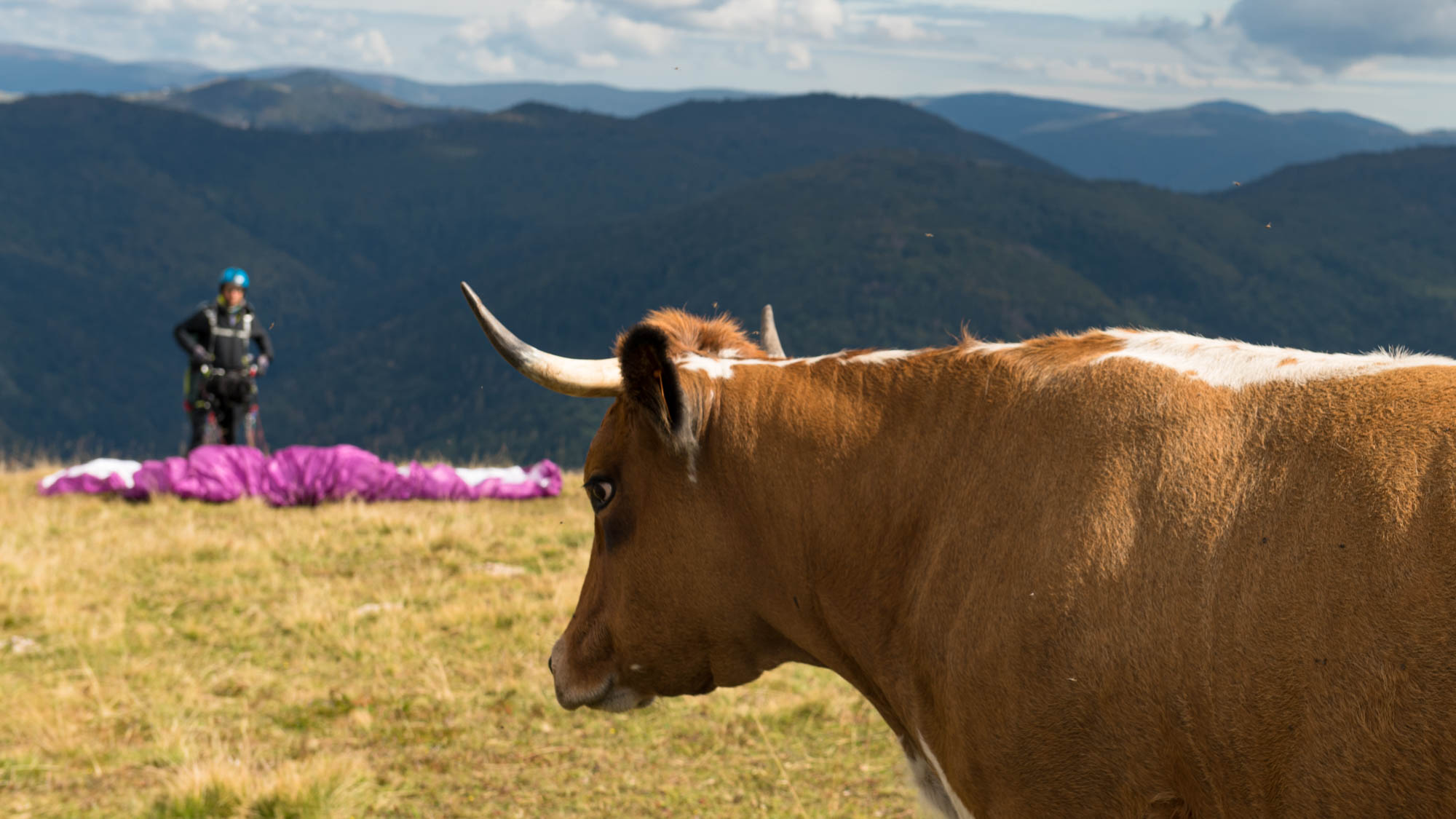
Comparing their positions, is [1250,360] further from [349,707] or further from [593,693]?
[349,707]

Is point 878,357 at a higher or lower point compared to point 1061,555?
higher

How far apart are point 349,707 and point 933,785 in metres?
5.21

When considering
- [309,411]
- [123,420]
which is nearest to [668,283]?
[309,411]

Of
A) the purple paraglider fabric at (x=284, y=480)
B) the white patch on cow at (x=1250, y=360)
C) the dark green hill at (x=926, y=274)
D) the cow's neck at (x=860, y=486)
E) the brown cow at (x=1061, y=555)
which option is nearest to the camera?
the brown cow at (x=1061, y=555)

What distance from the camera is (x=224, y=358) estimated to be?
16.0 m

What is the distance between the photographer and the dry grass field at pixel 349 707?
5664 millimetres

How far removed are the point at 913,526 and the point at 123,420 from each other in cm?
19442

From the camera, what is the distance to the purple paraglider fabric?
13.5 m

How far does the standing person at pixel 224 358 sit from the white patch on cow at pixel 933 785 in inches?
587

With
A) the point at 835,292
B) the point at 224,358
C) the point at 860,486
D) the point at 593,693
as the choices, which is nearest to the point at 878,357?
the point at 860,486

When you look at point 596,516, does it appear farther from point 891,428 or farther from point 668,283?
point 668,283

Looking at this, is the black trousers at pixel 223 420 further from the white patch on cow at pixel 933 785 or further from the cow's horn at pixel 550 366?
the white patch on cow at pixel 933 785

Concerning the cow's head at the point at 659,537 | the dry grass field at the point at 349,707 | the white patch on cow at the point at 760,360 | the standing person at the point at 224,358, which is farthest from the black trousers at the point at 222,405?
the white patch on cow at the point at 760,360

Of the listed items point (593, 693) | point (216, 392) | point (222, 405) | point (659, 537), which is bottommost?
point (222, 405)
